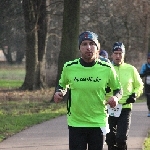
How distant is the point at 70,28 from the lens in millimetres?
20031

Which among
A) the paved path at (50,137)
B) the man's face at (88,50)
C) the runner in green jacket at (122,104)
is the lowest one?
the paved path at (50,137)

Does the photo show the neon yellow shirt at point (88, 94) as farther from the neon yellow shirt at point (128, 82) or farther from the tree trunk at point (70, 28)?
the tree trunk at point (70, 28)

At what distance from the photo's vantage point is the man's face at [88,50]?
20.5 ft

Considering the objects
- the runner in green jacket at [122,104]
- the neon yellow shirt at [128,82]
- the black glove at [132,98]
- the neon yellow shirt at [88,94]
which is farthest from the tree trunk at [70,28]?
the neon yellow shirt at [88,94]

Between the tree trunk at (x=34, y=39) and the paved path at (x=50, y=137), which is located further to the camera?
the tree trunk at (x=34, y=39)

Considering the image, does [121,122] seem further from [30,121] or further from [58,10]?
[58,10]

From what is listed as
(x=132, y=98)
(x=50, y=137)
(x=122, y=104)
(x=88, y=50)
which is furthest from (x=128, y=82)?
(x=50, y=137)

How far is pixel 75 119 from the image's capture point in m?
6.45

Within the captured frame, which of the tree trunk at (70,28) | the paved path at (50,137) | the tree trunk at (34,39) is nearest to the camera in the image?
the paved path at (50,137)

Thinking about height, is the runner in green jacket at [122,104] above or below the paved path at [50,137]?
above

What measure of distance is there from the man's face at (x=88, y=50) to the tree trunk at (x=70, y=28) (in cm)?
1361

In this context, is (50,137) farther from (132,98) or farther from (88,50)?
(88,50)

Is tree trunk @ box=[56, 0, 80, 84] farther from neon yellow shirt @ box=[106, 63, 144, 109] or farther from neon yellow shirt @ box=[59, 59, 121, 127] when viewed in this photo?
neon yellow shirt @ box=[59, 59, 121, 127]

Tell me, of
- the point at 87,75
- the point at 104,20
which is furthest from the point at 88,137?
the point at 104,20
